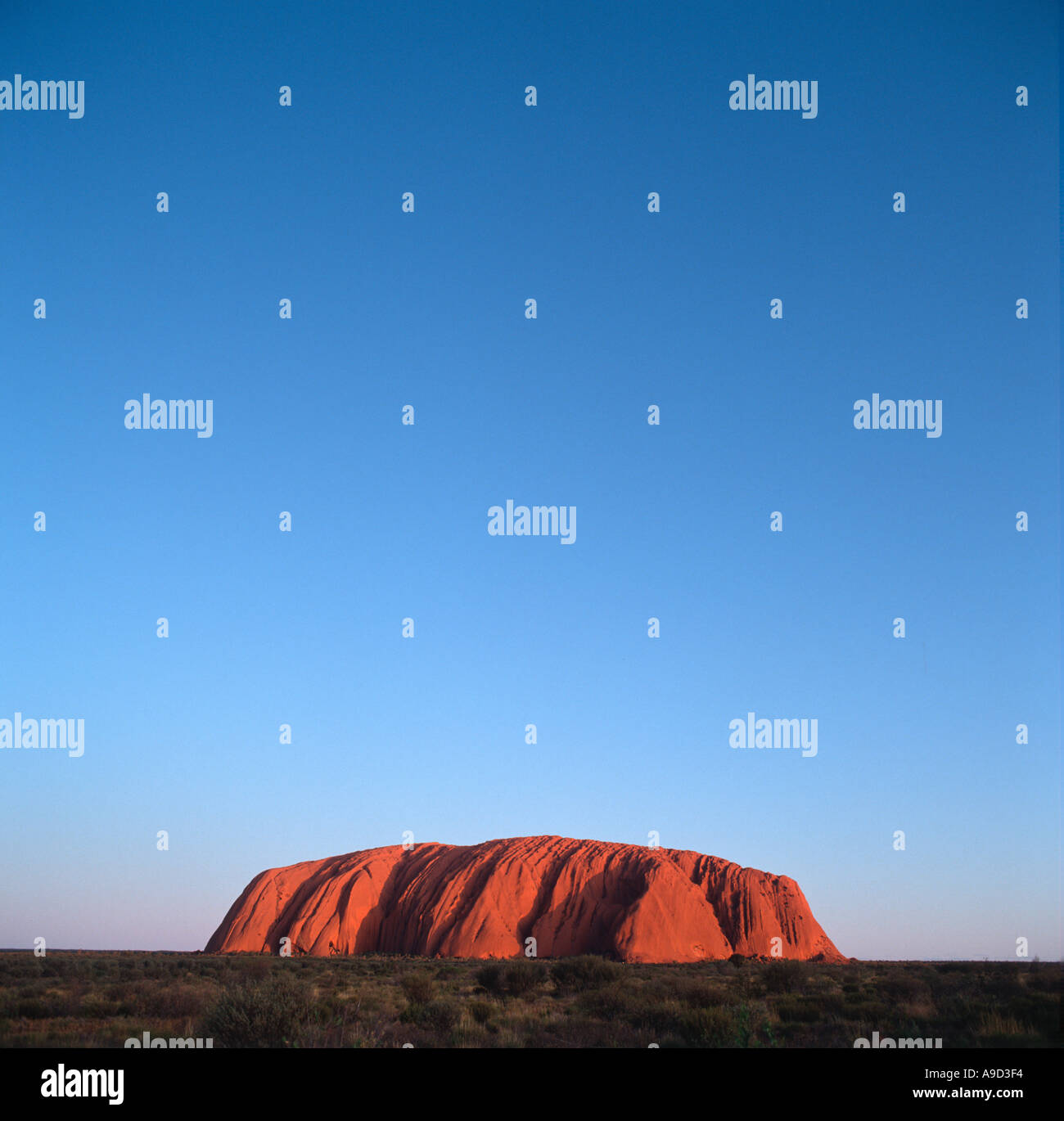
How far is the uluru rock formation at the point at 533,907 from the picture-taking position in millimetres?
62094

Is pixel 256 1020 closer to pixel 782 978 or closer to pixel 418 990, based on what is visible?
pixel 418 990

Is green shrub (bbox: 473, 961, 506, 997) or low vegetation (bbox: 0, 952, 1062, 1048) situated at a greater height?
low vegetation (bbox: 0, 952, 1062, 1048)

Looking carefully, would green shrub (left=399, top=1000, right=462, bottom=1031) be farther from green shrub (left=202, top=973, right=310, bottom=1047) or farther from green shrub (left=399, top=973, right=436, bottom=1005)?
green shrub (left=202, top=973, right=310, bottom=1047)

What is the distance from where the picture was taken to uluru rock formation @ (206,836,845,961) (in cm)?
6209

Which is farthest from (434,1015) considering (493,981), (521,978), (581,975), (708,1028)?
(581,975)

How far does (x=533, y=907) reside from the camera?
217ft

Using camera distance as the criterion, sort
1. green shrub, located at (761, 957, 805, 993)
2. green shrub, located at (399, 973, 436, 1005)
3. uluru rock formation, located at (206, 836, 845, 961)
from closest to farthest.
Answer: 1. green shrub, located at (399, 973, 436, 1005)
2. green shrub, located at (761, 957, 805, 993)
3. uluru rock formation, located at (206, 836, 845, 961)

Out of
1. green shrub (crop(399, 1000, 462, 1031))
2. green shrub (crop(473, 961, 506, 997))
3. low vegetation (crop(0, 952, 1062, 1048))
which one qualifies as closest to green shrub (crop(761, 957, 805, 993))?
low vegetation (crop(0, 952, 1062, 1048))

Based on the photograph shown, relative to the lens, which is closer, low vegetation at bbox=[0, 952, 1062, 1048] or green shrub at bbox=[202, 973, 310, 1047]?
green shrub at bbox=[202, 973, 310, 1047]

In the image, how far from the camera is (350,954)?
6725cm

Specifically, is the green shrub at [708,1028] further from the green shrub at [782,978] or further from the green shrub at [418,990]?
the green shrub at [782,978]
